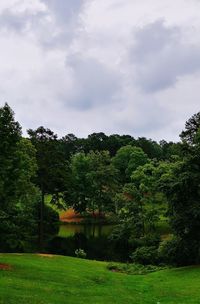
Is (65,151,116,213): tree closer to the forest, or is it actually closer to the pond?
the forest

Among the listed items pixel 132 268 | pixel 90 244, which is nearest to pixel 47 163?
pixel 90 244

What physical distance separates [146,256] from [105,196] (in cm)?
4957

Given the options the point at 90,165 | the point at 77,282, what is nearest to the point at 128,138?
the point at 90,165

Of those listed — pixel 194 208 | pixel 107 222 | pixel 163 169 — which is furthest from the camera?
pixel 107 222

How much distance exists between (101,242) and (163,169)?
19.3 m

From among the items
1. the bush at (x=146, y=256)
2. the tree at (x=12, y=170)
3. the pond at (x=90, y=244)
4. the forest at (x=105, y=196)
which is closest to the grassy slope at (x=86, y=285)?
the tree at (x=12, y=170)

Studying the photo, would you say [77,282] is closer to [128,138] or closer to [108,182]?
[108,182]

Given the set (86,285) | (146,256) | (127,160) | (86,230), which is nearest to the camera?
(86,285)

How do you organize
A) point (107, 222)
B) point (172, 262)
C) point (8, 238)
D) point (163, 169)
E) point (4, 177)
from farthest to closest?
point (107, 222)
point (163, 169)
point (172, 262)
point (8, 238)
point (4, 177)

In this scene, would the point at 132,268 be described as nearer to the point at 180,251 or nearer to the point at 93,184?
the point at 180,251

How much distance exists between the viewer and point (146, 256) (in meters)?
49.4

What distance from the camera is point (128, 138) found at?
194 meters

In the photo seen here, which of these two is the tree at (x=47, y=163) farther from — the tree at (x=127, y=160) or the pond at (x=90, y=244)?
the tree at (x=127, y=160)

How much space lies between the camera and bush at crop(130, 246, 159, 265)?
4897 centimetres
